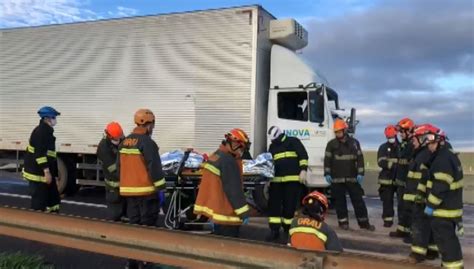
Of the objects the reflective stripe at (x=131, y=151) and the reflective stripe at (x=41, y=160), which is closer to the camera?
the reflective stripe at (x=131, y=151)

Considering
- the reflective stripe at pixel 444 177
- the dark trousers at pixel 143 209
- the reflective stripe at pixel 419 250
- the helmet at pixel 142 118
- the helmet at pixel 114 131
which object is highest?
the helmet at pixel 142 118

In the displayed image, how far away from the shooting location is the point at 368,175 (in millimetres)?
17312

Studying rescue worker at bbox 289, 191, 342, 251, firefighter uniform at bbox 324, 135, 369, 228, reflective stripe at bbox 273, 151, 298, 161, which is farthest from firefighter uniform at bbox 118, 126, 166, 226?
firefighter uniform at bbox 324, 135, 369, 228

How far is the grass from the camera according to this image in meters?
5.71

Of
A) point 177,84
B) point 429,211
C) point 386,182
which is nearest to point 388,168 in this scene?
point 386,182

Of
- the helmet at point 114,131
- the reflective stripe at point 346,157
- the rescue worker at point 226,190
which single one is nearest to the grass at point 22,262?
the helmet at point 114,131

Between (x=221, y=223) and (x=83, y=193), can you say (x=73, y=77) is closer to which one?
(x=83, y=193)

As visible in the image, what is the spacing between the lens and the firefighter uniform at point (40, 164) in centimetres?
742

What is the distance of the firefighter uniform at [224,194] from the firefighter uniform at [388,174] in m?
4.52

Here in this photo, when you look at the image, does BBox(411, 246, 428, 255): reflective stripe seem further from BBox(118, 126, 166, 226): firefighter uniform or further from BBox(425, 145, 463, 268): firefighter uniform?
BBox(118, 126, 166, 226): firefighter uniform

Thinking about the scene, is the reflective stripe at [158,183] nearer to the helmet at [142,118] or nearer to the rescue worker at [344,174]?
the helmet at [142,118]

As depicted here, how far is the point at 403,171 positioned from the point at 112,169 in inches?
185

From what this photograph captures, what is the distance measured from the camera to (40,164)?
291 inches

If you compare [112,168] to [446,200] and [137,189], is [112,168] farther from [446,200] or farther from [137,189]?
[446,200]
